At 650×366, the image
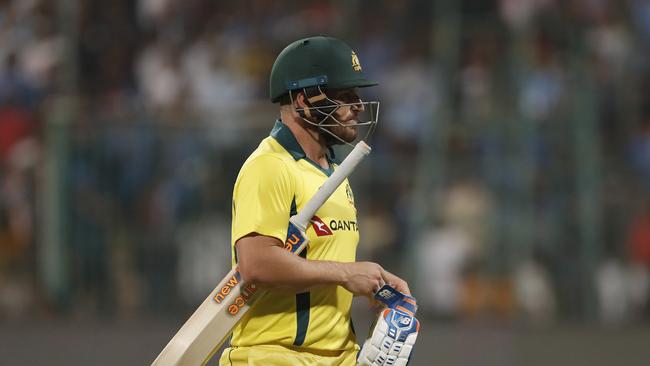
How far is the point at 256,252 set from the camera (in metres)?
4.09

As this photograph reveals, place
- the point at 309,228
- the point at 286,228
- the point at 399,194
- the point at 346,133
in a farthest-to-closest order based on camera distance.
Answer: the point at 399,194 < the point at 346,133 < the point at 309,228 < the point at 286,228

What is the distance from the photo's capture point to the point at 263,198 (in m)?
4.13

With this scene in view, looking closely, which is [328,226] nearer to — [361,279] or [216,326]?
[361,279]

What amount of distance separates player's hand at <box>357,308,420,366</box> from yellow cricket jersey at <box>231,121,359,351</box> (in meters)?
0.23

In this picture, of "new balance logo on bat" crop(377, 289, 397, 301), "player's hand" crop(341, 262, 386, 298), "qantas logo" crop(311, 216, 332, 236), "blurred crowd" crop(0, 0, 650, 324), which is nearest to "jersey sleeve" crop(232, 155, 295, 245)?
"qantas logo" crop(311, 216, 332, 236)

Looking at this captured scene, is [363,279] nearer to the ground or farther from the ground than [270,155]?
nearer to the ground

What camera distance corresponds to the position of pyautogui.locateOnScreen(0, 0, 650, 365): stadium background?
27.0 ft

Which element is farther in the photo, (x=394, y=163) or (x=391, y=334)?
(x=394, y=163)

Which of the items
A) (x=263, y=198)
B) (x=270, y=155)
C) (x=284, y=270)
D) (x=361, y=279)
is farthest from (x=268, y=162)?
(x=361, y=279)

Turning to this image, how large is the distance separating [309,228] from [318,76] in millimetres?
573

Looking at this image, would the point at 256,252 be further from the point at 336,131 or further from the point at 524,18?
the point at 524,18

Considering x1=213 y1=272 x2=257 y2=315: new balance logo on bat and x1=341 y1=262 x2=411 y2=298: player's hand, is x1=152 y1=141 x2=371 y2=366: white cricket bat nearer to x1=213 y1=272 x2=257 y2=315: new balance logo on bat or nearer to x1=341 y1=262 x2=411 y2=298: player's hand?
x1=213 y1=272 x2=257 y2=315: new balance logo on bat

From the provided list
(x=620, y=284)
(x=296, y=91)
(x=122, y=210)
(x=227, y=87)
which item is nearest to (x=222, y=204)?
(x=122, y=210)

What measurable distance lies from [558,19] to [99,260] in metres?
4.45
